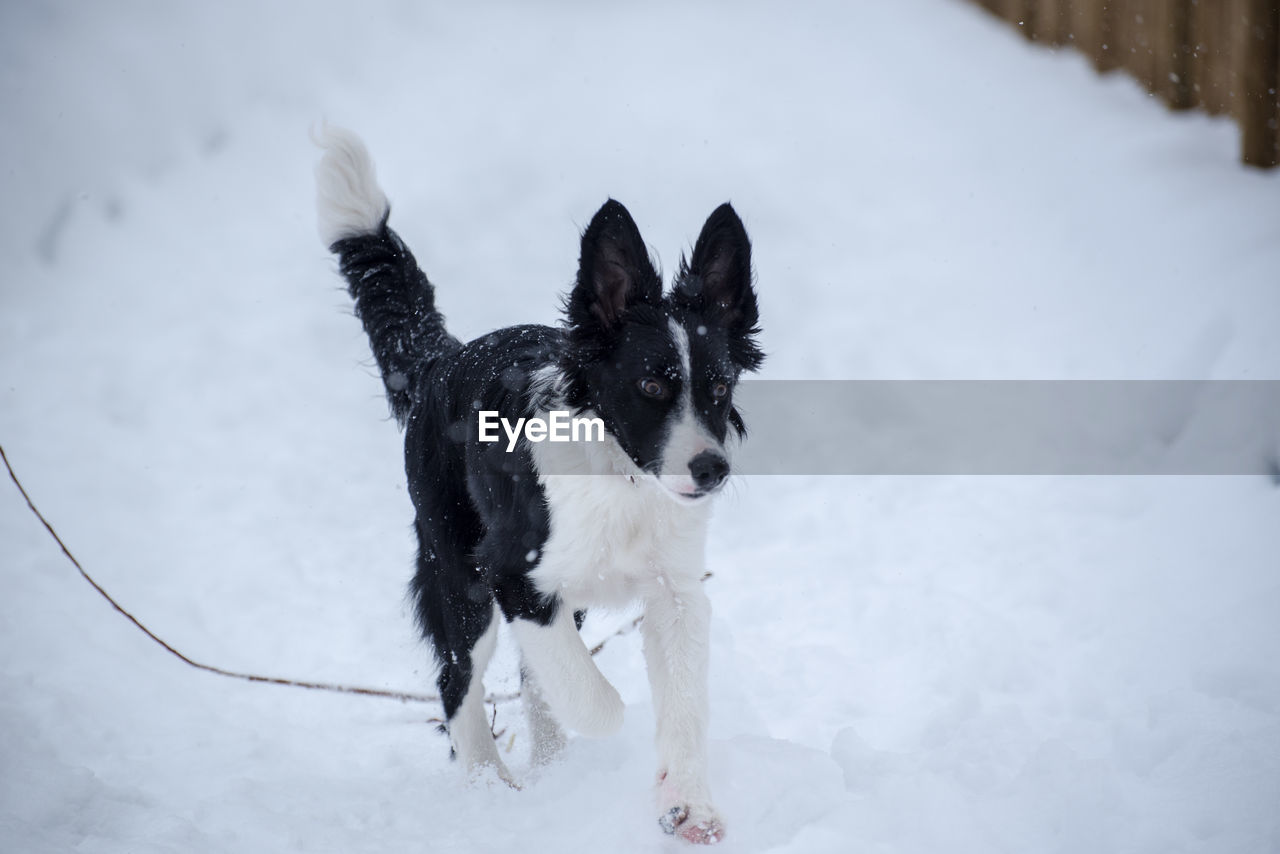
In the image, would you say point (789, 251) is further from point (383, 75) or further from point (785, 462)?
point (383, 75)

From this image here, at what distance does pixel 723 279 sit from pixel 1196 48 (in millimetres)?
5582

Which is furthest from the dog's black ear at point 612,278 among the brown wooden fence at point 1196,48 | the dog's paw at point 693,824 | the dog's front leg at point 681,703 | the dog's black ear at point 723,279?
the brown wooden fence at point 1196,48

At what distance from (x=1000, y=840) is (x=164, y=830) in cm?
266

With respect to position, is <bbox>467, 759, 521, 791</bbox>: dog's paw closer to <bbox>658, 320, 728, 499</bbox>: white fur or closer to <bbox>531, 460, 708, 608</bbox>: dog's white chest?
<bbox>531, 460, 708, 608</bbox>: dog's white chest

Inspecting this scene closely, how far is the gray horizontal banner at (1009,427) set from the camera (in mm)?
5363

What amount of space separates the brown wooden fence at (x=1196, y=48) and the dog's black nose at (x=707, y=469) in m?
5.68

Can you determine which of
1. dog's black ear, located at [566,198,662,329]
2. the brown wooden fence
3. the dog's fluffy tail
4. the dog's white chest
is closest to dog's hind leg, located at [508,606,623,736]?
the dog's white chest

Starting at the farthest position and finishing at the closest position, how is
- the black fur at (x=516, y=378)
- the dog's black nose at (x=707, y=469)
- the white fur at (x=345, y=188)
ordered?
the white fur at (x=345, y=188)
the black fur at (x=516, y=378)
the dog's black nose at (x=707, y=469)

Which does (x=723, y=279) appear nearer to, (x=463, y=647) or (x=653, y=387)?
(x=653, y=387)

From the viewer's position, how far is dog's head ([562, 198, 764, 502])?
10.2 feet

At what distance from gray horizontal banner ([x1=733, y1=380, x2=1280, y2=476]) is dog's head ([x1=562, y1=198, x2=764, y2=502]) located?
2.25m

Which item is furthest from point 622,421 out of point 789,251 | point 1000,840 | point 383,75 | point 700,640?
point 383,75

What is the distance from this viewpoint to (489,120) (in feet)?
28.7

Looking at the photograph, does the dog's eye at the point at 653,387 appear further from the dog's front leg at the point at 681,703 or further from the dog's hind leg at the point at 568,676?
the dog's hind leg at the point at 568,676
